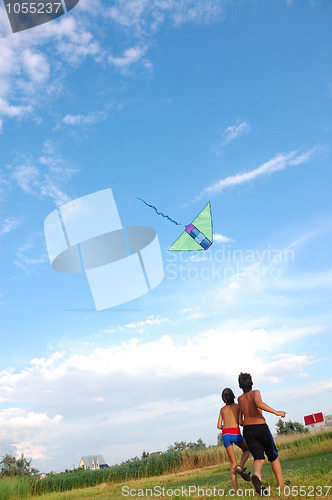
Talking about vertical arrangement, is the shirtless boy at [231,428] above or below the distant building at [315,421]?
above

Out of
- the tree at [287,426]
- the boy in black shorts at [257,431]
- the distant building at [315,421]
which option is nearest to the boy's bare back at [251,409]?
the boy in black shorts at [257,431]

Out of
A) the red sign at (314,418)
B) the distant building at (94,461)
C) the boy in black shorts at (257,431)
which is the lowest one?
the distant building at (94,461)

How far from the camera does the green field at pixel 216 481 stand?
8.27 metres

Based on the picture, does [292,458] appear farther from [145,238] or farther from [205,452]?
[145,238]

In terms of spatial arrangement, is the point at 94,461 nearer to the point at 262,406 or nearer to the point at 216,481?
the point at 216,481

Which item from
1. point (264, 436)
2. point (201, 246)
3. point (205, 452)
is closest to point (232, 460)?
point (264, 436)

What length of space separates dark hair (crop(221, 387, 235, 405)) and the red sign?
13.3m

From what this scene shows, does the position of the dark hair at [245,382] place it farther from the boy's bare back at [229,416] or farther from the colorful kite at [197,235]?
the colorful kite at [197,235]

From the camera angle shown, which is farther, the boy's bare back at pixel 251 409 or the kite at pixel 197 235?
the kite at pixel 197 235

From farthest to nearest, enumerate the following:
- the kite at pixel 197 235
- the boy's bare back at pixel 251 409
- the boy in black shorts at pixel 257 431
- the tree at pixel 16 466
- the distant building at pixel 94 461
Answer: the distant building at pixel 94 461
the tree at pixel 16 466
the kite at pixel 197 235
the boy's bare back at pixel 251 409
the boy in black shorts at pixel 257 431

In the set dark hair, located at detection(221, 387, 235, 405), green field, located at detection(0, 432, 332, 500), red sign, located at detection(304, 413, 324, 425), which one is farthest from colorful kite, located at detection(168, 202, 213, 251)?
dark hair, located at detection(221, 387, 235, 405)

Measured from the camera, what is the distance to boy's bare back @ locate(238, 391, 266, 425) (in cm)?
784

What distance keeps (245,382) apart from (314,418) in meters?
13.9

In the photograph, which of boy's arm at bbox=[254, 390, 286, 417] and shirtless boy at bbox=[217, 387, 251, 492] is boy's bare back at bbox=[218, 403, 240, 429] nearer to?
shirtless boy at bbox=[217, 387, 251, 492]
